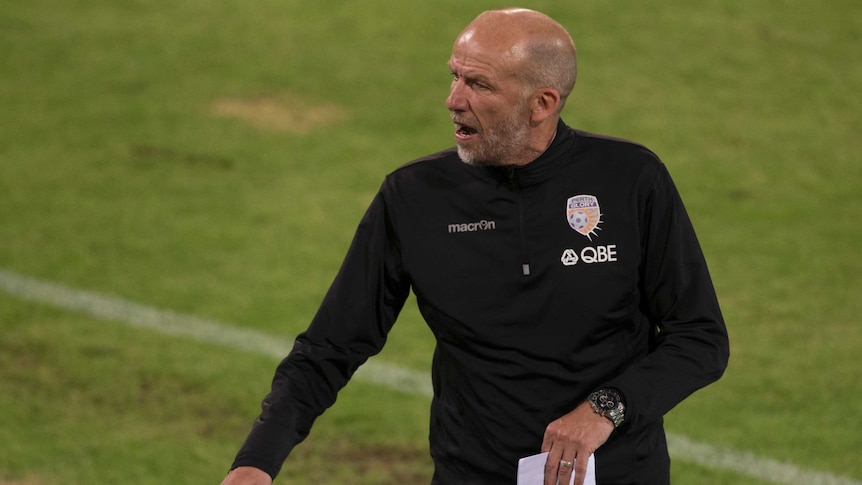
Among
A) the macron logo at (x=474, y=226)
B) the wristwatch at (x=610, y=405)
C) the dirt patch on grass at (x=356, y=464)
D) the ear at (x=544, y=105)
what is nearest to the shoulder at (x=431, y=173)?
the macron logo at (x=474, y=226)

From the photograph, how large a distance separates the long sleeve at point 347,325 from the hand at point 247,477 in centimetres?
20

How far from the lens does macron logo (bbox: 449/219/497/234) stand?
10.6 feet

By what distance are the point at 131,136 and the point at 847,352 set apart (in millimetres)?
4922

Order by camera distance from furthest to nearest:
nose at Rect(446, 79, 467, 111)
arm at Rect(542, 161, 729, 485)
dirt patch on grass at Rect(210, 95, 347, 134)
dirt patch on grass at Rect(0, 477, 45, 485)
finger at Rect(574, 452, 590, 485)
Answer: dirt patch on grass at Rect(210, 95, 347, 134)
dirt patch on grass at Rect(0, 477, 45, 485)
nose at Rect(446, 79, 467, 111)
arm at Rect(542, 161, 729, 485)
finger at Rect(574, 452, 590, 485)

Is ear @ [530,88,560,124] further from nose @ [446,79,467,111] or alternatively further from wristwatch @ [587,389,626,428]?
wristwatch @ [587,389,626,428]

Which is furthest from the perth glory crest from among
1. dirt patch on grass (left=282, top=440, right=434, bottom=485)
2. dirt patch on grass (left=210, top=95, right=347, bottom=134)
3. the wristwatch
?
dirt patch on grass (left=210, top=95, right=347, bottom=134)

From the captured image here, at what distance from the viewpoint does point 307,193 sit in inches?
326

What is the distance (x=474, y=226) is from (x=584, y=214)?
26cm

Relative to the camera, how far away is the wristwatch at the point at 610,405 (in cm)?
296

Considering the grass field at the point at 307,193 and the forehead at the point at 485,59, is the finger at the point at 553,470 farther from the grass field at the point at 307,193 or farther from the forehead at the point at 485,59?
the grass field at the point at 307,193

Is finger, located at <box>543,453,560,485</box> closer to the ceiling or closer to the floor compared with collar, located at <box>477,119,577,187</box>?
closer to the floor

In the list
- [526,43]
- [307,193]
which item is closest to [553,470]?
[526,43]

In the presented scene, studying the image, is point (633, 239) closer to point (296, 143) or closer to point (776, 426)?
point (776, 426)

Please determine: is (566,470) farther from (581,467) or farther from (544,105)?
(544,105)
